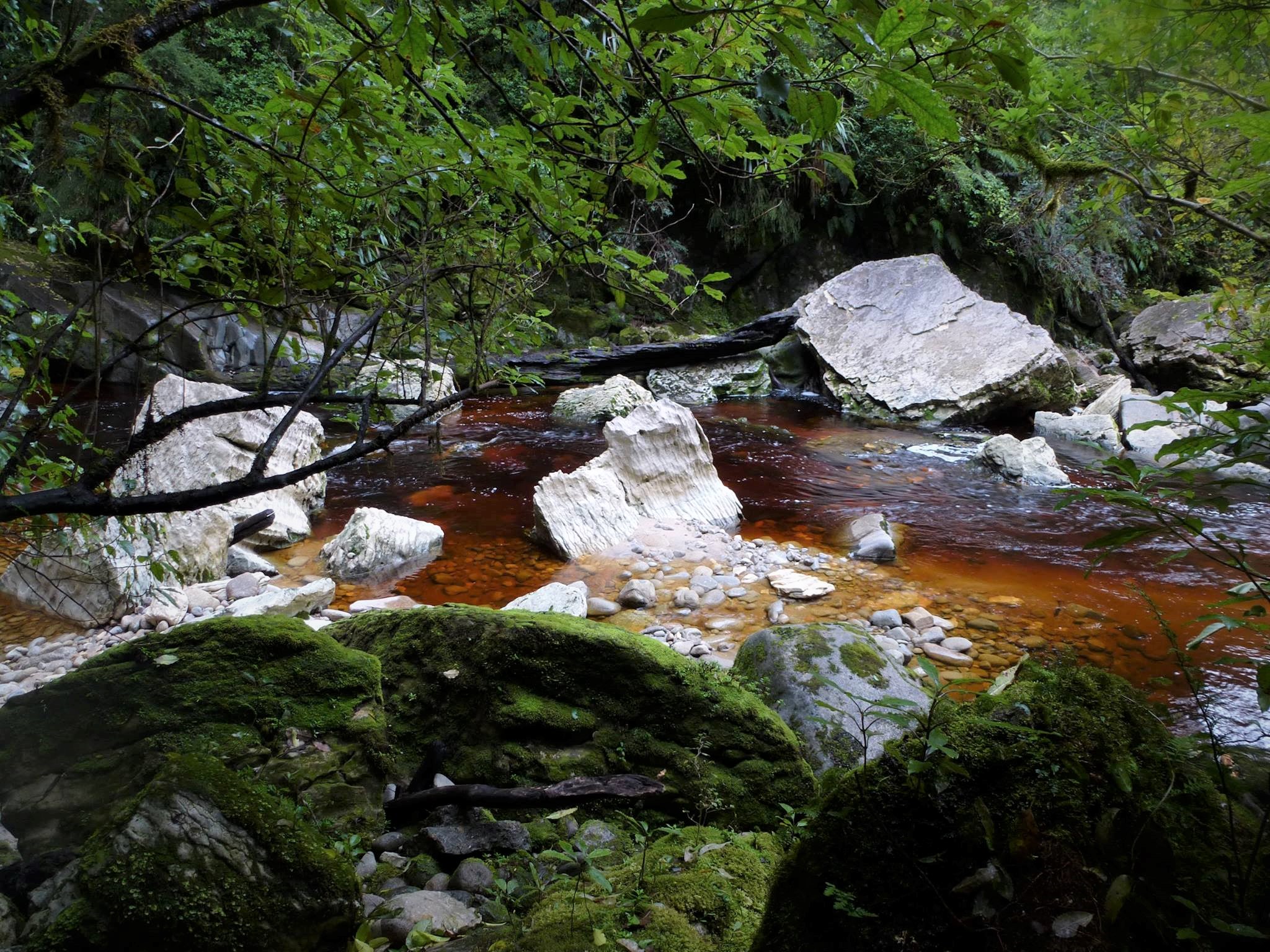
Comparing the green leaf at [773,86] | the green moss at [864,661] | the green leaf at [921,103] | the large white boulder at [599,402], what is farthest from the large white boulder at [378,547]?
the large white boulder at [599,402]

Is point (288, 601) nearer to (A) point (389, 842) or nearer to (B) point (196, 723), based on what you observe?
(B) point (196, 723)

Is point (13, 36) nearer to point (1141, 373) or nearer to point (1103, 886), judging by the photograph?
point (1103, 886)

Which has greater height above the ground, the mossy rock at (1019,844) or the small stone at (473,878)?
the mossy rock at (1019,844)

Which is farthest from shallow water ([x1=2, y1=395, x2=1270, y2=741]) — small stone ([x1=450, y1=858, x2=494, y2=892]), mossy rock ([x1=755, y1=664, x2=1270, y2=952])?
mossy rock ([x1=755, y1=664, x2=1270, y2=952])

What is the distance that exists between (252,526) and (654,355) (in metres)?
9.61

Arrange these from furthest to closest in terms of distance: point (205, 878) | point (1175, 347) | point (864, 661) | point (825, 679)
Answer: point (1175, 347), point (864, 661), point (825, 679), point (205, 878)

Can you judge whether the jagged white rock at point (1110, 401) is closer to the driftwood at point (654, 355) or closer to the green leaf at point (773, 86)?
the driftwood at point (654, 355)

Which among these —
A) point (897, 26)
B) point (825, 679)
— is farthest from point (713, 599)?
point (897, 26)

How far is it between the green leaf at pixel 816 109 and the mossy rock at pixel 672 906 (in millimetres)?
1426

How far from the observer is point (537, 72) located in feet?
4.25

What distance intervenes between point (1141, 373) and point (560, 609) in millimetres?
14571

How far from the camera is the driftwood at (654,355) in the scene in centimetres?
1323

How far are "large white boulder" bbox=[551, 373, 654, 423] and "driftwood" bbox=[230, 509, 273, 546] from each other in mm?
5829

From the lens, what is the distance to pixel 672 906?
1.58 m
